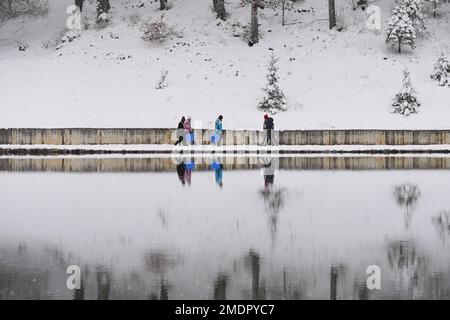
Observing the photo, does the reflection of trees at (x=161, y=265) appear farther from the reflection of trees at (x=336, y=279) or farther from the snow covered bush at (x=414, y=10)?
the snow covered bush at (x=414, y=10)

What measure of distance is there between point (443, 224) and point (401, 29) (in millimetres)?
49214

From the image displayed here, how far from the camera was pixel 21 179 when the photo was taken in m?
31.6

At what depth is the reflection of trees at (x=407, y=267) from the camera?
12727 millimetres

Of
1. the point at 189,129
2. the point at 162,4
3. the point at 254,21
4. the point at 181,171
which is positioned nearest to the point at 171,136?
the point at 189,129

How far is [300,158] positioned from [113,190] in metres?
18.8

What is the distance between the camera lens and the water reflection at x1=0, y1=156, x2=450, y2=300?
12.8m

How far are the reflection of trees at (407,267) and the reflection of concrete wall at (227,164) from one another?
21154 millimetres

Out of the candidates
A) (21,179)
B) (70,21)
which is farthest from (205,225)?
(70,21)

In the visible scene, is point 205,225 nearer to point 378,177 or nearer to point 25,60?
point 378,177

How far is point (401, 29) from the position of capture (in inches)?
2625

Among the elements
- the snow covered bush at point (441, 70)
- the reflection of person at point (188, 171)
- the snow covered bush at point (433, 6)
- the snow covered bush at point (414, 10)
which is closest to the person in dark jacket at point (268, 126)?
the reflection of person at point (188, 171)

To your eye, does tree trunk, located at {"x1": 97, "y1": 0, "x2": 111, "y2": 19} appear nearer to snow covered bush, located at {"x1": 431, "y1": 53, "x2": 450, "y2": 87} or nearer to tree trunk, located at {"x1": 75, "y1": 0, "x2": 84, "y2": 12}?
tree trunk, located at {"x1": 75, "y1": 0, "x2": 84, "y2": 12}

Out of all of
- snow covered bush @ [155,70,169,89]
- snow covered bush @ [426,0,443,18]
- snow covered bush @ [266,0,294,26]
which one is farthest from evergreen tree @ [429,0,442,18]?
snow covered bush @ [155,70,169,89]

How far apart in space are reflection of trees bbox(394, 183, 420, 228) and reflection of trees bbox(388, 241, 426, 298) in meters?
3.10
